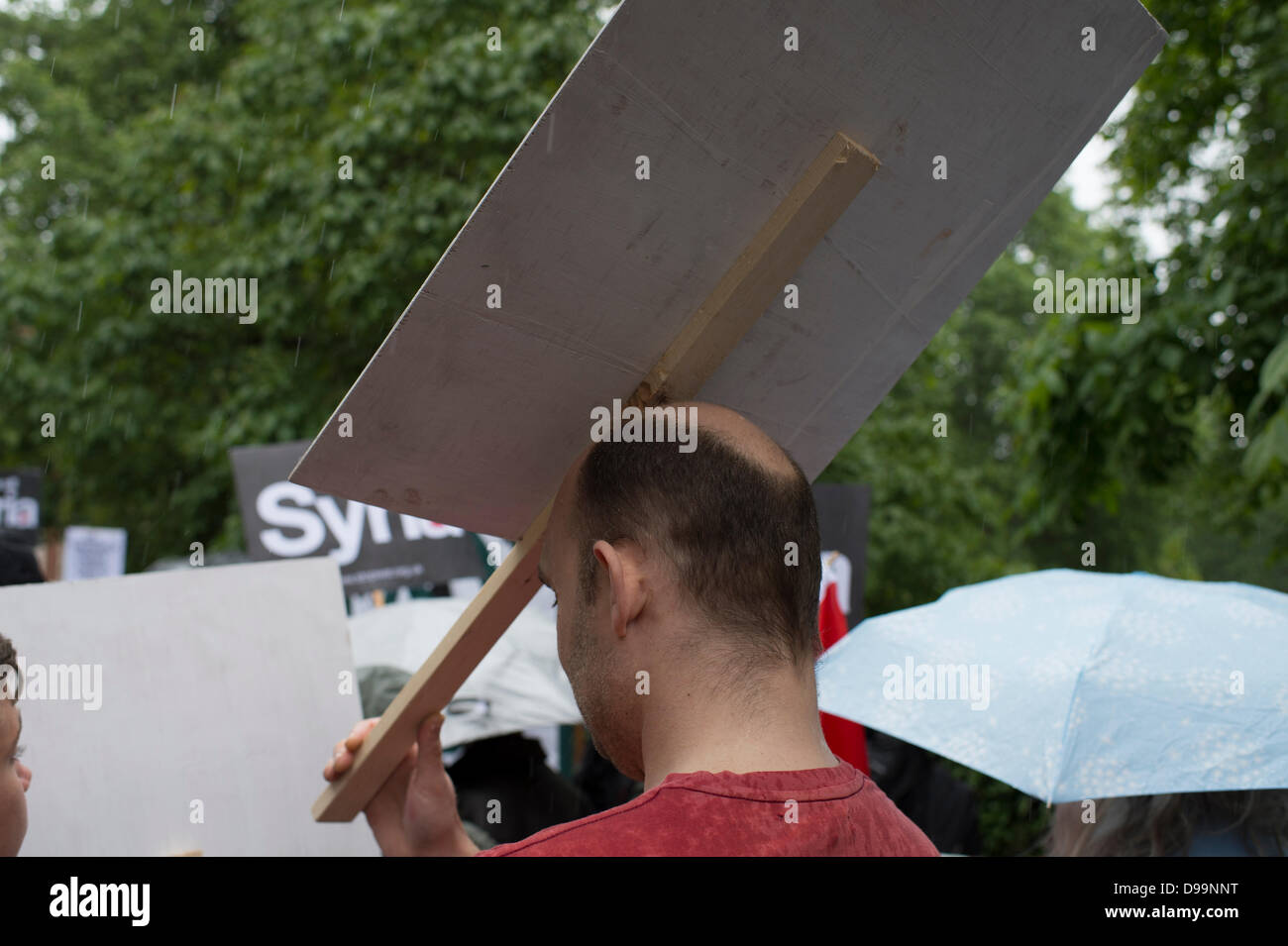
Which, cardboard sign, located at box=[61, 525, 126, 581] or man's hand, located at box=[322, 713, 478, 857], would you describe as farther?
cardboard sign, located at box=[61, 525, 126, 581]

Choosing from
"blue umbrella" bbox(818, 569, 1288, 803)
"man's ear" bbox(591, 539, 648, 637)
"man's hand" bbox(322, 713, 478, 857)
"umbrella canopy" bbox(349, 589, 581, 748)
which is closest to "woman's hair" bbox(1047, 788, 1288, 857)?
"blue umbrella" bbox(818, 569, 1288, 803)

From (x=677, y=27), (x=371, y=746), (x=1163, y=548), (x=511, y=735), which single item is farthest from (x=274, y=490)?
(x=1163, y=548)

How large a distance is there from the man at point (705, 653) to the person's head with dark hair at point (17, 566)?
11.4 feet

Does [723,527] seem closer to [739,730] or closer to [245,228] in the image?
[739,730]

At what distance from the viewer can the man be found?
48.3 inches

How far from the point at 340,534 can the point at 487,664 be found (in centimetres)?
167

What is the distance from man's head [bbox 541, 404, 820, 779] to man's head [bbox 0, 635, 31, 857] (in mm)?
917

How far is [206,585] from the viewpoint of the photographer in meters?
2.39

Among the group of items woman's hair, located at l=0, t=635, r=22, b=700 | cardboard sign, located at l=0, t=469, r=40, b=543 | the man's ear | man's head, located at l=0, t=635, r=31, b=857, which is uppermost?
cardboard sign, located at l=0, t=469, r=40, b=543

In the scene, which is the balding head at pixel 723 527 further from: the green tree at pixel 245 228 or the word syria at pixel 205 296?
the word syria at pixel 205 296

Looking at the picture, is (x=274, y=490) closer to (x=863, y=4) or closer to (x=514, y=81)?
(x=514, y=81)

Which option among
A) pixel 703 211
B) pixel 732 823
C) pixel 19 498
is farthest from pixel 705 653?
pixel 19 498

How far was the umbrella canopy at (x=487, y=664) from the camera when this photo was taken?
4.10m

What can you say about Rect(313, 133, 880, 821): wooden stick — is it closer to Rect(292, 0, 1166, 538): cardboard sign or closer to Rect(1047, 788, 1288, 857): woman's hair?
Rect(292, 0, 1166, 538): cardboard sign
